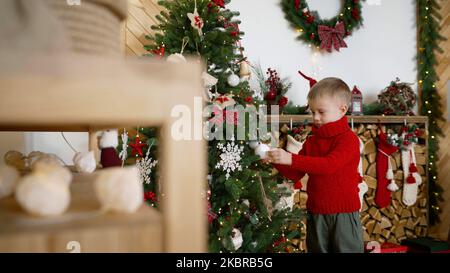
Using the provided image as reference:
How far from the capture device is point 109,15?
61 cm

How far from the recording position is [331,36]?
10.6 feet

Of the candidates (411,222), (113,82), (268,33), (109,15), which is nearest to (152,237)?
(113,82)

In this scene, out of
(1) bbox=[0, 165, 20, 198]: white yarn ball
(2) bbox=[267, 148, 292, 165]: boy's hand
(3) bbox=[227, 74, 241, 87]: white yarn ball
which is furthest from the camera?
(3) bbox=[227, 74, 241, 87]: white yarn ball

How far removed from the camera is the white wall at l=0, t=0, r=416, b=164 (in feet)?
10.4

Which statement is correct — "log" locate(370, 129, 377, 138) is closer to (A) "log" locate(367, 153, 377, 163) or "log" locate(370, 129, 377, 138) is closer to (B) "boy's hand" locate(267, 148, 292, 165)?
(A) "log" locate(367, 153, 377, 163)

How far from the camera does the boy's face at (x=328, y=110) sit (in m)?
1.75

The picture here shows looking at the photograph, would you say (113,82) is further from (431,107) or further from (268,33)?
(431,107)

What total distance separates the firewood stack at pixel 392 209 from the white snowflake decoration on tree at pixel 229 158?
1343mm

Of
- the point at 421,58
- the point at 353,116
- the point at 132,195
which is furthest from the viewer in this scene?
the point at 421,58

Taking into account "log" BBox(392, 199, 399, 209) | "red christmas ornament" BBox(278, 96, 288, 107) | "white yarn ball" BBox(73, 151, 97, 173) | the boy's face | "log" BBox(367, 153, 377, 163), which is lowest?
"log" BBox(392, 199, 399, 209)

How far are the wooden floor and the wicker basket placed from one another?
334 cm

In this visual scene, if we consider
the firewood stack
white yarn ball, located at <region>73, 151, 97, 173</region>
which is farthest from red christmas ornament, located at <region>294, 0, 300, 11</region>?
white yarn ball, located at <region>73, 151, 97, 173</region>

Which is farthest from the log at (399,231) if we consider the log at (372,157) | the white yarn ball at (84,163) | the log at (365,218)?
the white yarn ball at (84,163)

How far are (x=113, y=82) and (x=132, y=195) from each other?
0.53 ft
